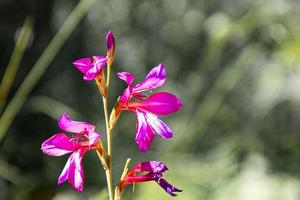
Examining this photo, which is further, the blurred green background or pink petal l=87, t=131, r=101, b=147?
the blurred green background

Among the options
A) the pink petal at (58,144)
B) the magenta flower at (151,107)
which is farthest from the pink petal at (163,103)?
the pink petal at (58,144)

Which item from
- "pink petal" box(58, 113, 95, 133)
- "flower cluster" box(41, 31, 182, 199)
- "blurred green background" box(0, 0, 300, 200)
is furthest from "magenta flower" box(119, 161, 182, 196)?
"blurred green background" box(0, 0, 300, 200)

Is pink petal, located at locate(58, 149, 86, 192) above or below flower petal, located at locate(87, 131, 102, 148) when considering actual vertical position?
below

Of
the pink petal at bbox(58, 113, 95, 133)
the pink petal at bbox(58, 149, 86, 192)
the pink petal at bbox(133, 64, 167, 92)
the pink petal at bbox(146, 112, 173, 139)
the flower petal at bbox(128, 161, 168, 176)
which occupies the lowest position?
the pink petal at bbox(58, 149, 86, 192)

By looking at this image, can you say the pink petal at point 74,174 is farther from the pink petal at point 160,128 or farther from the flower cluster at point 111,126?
the pink petal at point 160,128

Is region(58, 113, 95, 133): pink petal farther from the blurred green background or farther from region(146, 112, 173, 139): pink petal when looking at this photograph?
the blurred green background

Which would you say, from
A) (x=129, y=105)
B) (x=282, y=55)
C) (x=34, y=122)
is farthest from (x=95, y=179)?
(x=129, y=105)
